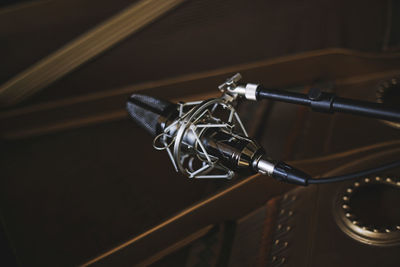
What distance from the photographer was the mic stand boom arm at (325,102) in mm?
679

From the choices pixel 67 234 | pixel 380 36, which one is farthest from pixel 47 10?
pixel 380 36

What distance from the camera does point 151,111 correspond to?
1.16 metres

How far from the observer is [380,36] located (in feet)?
5.74

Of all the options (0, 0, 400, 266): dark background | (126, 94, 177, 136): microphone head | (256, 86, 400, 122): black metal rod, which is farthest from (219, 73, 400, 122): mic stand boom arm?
(0, 0, 400, 266): dark background

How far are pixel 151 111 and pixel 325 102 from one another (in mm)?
585

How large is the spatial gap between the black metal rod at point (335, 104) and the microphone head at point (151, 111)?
13.5 inches

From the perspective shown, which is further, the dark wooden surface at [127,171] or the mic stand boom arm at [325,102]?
the dark wooden surface at [127,171]

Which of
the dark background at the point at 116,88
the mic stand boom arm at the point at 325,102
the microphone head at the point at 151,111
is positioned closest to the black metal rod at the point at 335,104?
the mic stand boom arm at the point at 325,102

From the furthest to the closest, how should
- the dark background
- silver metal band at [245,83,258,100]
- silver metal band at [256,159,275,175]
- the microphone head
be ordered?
the dark background, the microphone head, silver metal band at [245,83,258,100], silver metal band at [256,159,275,175]

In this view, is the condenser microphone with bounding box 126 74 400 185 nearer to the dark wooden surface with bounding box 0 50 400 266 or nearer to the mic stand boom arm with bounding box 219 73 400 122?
the mic stand boom arm with bounding box 219 73 400 122

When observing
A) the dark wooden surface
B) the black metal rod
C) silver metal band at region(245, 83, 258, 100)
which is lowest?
the dark wooden surface

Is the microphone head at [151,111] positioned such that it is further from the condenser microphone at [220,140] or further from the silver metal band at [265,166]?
the silver metal band at [265,166]

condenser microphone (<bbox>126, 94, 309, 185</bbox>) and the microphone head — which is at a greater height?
the microphone head

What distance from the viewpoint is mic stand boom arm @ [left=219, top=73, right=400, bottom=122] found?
2.23 ft
